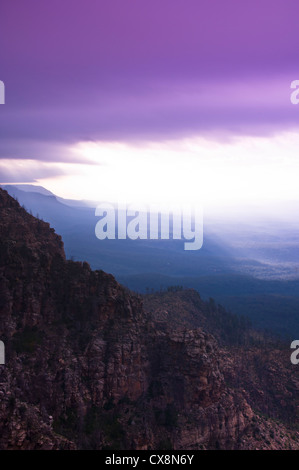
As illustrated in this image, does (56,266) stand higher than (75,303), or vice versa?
(56,266)

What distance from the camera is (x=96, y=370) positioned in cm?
2944

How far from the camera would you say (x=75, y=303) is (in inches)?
1287

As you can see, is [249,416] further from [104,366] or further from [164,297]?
[164,297]

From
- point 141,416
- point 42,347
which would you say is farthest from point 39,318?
point 141,416

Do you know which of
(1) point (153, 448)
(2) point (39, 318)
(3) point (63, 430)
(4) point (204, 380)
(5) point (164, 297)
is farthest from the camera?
(5) point (164, 297)

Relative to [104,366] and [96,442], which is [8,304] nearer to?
[104,366]

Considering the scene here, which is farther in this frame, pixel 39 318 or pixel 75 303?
pixel 75 303

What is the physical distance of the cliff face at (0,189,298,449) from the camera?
2666 centimetres

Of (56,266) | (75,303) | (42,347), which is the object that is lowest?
(42,347)

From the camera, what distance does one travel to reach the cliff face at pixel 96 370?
26656 millimetres

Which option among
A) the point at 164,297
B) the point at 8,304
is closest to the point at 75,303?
the point at 8,304

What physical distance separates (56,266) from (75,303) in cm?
358

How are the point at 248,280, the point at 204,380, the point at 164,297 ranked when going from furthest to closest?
the point at 248,280 < the point at 164,297 < the point at 204,380

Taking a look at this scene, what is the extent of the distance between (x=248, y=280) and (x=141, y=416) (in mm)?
164497
